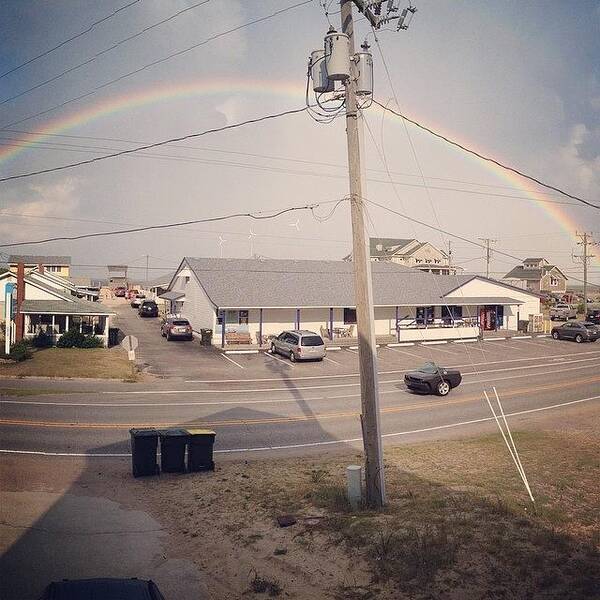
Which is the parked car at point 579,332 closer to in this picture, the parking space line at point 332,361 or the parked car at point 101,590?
the parking space line at point 332,361

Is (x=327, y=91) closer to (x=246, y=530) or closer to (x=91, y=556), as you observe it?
(x=246, y=530)

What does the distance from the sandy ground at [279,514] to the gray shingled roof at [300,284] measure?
26967 millimetres

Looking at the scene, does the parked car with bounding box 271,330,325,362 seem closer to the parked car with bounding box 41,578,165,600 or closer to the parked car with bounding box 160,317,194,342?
the parked car with bounding box 160,317,194,342

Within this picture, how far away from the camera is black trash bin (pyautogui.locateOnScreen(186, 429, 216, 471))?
13.5 m

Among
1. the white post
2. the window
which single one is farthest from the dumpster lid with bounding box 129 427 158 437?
the window

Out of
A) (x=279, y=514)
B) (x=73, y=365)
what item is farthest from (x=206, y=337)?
(x=279, y=514)

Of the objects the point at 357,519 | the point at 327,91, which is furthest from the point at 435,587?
the point at 327,91

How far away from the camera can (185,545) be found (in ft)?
30.7

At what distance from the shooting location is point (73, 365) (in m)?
30.0

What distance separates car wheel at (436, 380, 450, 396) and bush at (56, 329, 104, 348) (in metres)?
23.2

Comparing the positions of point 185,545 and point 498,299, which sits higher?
point 498,299

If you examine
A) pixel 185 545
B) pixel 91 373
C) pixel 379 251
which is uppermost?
pixel 379 251

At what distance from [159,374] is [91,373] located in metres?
3.49

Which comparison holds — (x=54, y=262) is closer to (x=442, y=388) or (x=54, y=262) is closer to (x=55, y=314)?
(x=55, y=314)
